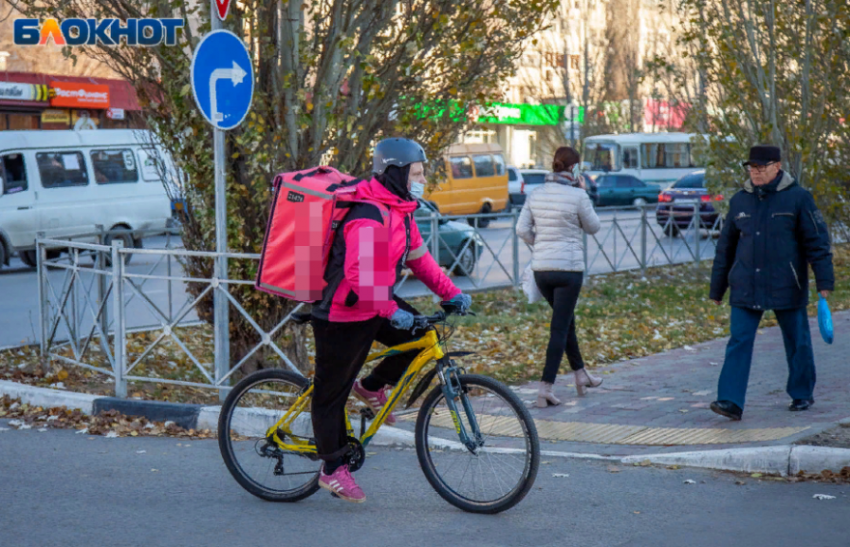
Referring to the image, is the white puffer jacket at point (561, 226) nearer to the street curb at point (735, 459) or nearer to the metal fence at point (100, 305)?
the street curb at point (735, 459)

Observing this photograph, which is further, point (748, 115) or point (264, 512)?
point (748, 115)

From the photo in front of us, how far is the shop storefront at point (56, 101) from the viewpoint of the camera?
101 feet

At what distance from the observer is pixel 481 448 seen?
4973 mm

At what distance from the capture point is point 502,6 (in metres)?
9.62

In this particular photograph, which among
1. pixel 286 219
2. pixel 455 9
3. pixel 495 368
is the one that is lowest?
pixel 495 368

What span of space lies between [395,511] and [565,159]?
3295 mm

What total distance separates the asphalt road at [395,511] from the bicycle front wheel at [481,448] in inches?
4.4

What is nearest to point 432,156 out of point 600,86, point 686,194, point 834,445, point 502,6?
point 502,6

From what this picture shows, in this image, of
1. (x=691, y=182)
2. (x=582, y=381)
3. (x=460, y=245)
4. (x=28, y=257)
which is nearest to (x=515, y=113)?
(x=691, y=182)

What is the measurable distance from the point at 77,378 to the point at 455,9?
4148 mm

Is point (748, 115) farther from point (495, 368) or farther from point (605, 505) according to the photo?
point (605, 505)

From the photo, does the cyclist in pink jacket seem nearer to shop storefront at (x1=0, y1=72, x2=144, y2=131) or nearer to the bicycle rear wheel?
the bicycle rear wheel

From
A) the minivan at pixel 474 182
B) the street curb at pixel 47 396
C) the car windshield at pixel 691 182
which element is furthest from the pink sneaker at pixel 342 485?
the minivan at pixel 474 182

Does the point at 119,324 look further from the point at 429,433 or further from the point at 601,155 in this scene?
the point at 601,155
